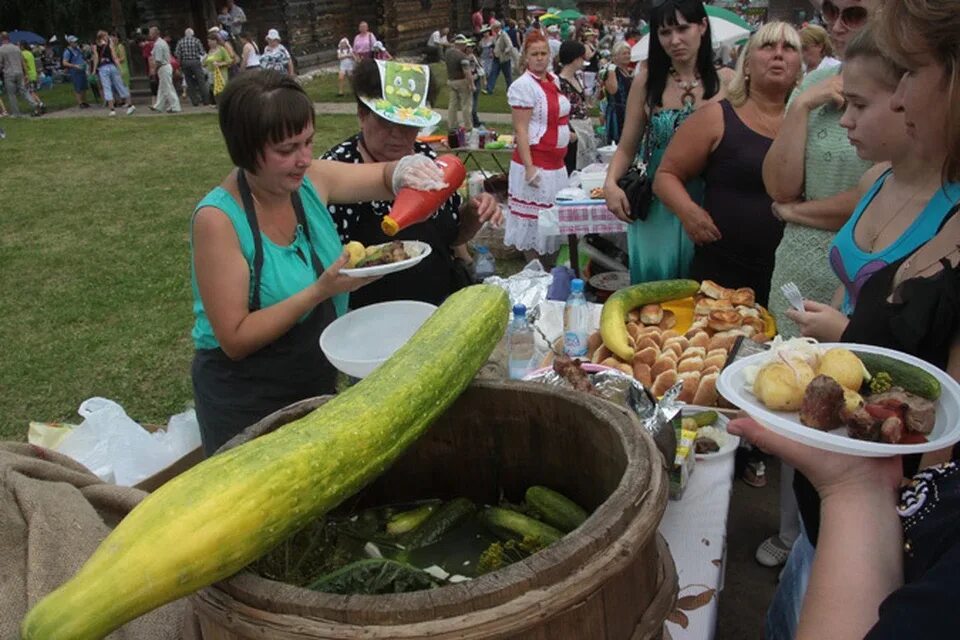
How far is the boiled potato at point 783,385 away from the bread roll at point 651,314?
179 centimetres

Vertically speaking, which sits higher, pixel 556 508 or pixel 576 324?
pixel 556 508

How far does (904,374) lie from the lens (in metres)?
1.43

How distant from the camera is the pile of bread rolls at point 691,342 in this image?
108 inches

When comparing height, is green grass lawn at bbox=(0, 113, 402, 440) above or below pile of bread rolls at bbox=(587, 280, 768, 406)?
below

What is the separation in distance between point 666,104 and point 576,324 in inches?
63.2

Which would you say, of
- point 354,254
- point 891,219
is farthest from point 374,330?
point 891,219

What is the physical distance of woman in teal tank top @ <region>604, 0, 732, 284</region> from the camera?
3.98 meters

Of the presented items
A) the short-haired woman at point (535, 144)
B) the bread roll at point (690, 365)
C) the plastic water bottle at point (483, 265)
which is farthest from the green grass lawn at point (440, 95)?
the bread roll at point (690, 365)

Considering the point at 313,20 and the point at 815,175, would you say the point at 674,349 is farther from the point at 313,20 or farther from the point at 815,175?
the point at 313,20

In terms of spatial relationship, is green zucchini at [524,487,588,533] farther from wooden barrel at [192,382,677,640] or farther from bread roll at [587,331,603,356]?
bread roll at [587,331,603,356]

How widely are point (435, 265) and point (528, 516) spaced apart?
5.96 ft

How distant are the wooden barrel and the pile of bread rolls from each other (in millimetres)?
1226

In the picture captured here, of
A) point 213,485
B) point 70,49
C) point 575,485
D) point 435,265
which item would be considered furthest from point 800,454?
point 70,49

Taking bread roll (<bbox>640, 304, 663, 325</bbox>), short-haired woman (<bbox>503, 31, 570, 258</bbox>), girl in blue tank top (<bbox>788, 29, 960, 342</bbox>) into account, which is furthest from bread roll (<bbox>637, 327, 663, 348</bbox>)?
short-haired woman (<bbox>503, 31, 570, 258</bbox>)
